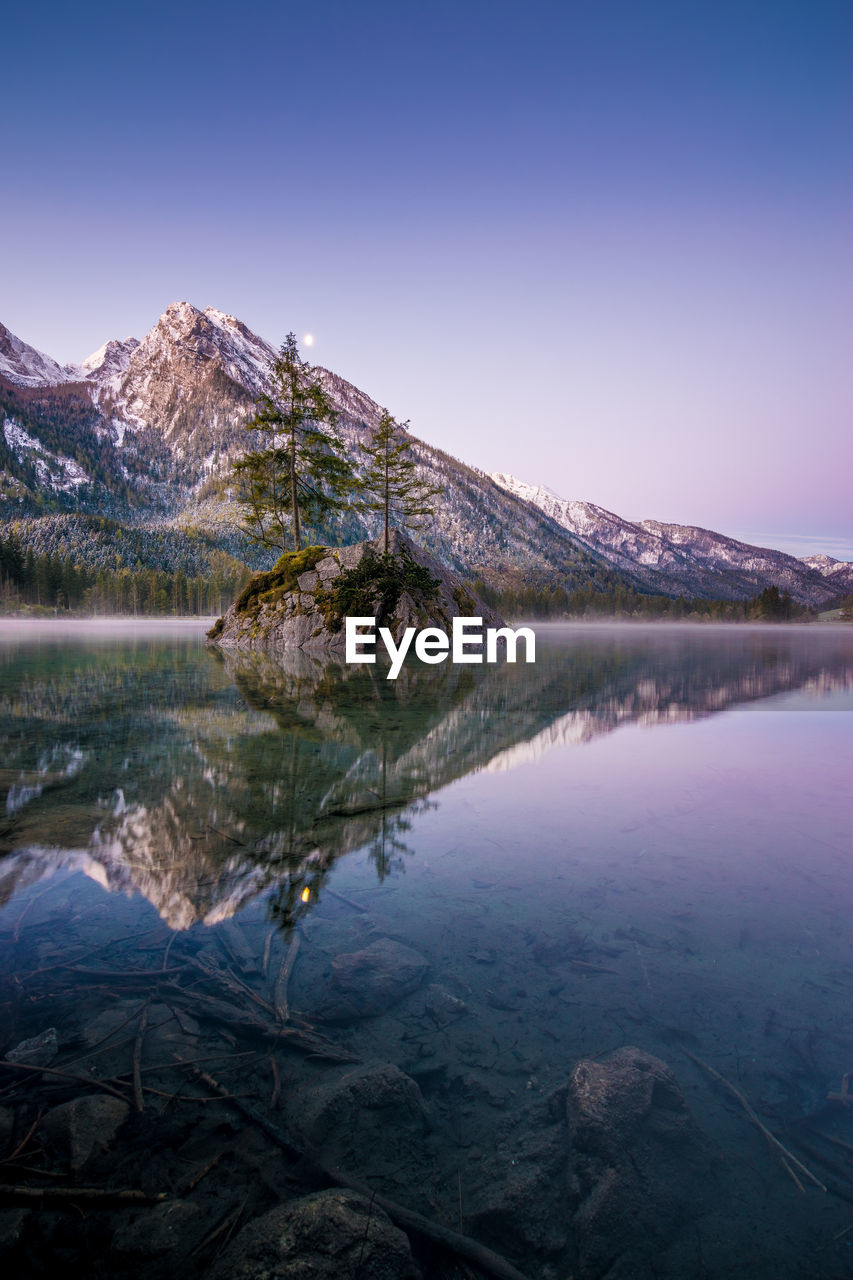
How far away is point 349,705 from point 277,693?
2.80 m

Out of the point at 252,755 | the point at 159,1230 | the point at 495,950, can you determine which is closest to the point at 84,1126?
the point at 159,1230

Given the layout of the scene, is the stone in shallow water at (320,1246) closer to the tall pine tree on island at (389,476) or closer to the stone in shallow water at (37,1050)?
the stone in shallow water at (37,1050)

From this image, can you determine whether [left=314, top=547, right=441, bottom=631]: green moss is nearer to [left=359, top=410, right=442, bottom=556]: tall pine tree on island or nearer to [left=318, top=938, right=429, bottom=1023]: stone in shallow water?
[left=359, top=410, right=442, bottom=556]: tall pine tree on island

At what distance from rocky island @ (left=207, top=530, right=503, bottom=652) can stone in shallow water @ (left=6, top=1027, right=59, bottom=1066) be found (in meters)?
30.9

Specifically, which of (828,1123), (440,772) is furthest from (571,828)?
(828,1123)

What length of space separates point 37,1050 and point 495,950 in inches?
114

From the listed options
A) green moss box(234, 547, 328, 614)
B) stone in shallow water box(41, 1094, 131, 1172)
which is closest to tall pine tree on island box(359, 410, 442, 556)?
green moss box(234, 547, 328, 614)

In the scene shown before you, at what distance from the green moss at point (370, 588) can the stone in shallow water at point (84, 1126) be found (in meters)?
31.4

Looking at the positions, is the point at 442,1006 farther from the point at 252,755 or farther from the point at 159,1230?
the point at 252,755

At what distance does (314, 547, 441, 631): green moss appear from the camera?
33.9 metres

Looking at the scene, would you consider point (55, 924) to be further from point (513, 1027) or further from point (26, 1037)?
point (513, 1027)

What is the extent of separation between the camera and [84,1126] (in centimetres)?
271

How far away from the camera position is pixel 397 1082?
10.1ft

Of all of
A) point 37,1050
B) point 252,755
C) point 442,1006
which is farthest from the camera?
point 252,755
